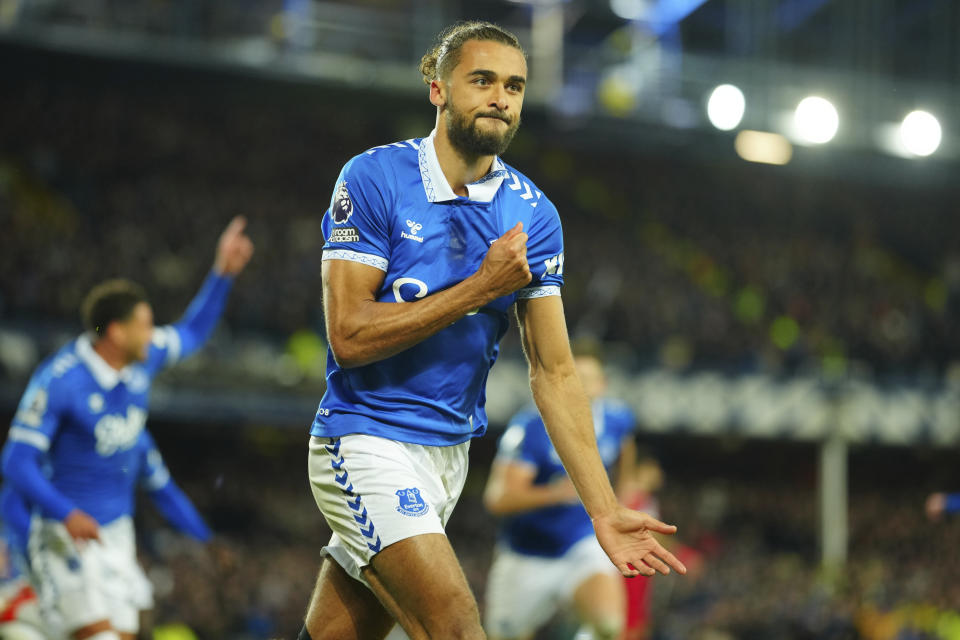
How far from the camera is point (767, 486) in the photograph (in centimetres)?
2531

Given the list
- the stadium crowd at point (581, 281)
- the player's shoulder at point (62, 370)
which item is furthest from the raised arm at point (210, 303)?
the stadium crowd at point (581, 281)

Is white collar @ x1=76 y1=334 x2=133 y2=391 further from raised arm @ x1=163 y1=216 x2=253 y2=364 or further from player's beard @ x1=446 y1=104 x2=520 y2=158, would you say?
player's beard @ x1=446 y1=104 x2=520 y2=158

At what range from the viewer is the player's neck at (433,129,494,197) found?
3582mm

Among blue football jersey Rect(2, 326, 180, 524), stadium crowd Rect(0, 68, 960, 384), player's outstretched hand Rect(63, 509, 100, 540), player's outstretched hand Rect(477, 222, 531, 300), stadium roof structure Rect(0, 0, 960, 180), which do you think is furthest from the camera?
stadium roof structure Rect(0, 0, 960, 180)

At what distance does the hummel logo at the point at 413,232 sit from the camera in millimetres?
3418

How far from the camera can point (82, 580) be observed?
5586 millimetres

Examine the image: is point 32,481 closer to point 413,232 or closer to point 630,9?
point 413,232

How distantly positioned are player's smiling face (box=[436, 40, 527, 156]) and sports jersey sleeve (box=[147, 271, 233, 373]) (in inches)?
134

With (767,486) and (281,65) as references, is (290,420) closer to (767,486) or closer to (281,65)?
(281,65)

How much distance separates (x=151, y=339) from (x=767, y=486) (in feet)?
68.9

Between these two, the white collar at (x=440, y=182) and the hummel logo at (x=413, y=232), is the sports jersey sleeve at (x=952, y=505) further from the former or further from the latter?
the hummel logo at (x=413, y=232)

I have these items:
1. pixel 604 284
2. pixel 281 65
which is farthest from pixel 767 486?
pixel 281 65

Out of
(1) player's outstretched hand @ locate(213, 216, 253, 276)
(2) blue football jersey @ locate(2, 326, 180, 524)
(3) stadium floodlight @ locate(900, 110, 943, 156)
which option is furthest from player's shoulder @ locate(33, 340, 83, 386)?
(3) stadium floodlight @ locate(900, 110, 943, 156)

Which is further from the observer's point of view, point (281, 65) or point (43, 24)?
point (281, 65)
